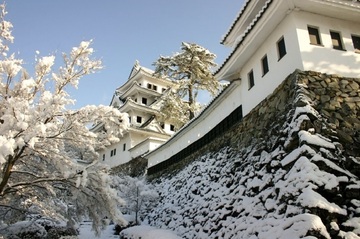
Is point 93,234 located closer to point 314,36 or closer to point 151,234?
point 151,234

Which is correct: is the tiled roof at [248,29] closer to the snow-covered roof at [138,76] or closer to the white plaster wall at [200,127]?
the white plaster wall at [200,127]

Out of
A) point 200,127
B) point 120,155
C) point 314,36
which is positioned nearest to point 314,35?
point 314,36

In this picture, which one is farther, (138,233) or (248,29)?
(138,233)

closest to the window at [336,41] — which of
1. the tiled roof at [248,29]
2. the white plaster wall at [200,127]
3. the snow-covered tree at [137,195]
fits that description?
the tiled roof at [248,29]

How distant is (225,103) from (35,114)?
941 cm

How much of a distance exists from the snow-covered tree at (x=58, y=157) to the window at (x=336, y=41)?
739 cm

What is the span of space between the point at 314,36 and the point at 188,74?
19.6 m

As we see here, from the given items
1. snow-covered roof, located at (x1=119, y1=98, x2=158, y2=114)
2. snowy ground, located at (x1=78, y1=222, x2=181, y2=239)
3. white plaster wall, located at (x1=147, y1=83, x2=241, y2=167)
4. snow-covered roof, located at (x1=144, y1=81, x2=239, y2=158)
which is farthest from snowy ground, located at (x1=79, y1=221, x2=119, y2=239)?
snow-covered roof, located at (x1=119, y1=98, x2=158, y2=114)

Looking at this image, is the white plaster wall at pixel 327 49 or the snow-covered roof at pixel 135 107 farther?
the snow-covered roof at pixel 135 107

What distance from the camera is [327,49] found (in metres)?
8.91

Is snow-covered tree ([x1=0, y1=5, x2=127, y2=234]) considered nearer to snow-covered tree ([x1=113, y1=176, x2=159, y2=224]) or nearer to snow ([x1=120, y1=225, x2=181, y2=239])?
snow ([x1=120, y1=225, x2=181, y2=239])

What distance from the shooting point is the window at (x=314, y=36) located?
8992mm

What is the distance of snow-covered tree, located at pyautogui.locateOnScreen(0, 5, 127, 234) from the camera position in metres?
6.90

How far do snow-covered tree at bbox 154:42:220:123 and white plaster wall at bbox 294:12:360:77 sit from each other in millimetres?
18070
